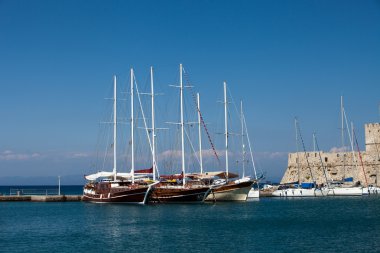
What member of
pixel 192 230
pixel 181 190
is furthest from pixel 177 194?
pixel 192 230

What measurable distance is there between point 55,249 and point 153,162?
27877 mm

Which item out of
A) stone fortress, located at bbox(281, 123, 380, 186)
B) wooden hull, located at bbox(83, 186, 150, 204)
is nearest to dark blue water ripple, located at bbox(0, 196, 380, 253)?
wooden hull, located at bbox(83, 186, 150, 204)

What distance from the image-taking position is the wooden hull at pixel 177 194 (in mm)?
53322

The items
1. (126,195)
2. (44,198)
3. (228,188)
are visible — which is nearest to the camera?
(126,195)

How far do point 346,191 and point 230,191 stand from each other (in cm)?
2007

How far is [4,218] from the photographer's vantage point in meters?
44.6

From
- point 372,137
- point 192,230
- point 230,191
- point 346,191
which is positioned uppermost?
point 372,137

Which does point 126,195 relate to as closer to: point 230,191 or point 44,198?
point 230,191

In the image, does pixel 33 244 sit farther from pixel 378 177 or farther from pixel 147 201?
pixel 378 177

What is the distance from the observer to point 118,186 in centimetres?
5503

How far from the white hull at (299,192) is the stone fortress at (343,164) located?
605cm

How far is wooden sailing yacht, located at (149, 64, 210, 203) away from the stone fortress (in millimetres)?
27417

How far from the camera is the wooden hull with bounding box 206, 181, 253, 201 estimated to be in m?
57.0

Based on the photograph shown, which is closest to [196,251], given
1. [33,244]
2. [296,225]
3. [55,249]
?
[55,249]
